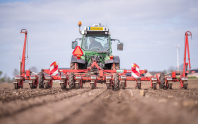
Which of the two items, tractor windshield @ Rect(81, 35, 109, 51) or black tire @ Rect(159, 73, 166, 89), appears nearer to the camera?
black tire @ Rect(159, 73, 166, 89)

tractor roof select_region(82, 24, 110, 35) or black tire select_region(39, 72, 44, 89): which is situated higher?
tractor roof select_region(82, 24, 110, 35)

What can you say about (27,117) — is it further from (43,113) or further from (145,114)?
(145,114)

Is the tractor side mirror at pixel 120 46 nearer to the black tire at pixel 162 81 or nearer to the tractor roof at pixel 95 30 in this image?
the tractor roof at pixel 95 30

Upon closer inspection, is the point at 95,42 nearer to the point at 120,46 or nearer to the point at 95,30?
the point at 95,30

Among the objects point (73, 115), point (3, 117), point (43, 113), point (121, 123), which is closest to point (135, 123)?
point (121, 123)

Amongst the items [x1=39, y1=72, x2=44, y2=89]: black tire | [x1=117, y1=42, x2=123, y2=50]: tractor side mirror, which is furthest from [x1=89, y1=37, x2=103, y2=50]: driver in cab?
[x1=39, y1=72, x2=44, y2=89]: black tire

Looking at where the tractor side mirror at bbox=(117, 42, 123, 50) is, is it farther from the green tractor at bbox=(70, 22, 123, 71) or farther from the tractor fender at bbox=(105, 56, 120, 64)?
the tractor fender at bbox=(105, 56, 120, 64)

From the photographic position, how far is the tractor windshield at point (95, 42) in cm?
1360

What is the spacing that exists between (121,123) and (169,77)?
809 cm

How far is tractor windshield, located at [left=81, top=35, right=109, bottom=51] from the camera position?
1360 centimetres

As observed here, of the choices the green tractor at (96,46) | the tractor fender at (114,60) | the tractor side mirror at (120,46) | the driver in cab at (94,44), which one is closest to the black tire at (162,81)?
the tractor fender at (114,60)

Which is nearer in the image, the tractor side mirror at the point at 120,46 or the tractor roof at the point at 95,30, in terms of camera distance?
the tractor side mirror at the point at 120,46

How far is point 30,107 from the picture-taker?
3.92 metres

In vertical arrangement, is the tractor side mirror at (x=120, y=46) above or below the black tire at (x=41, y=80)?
above
